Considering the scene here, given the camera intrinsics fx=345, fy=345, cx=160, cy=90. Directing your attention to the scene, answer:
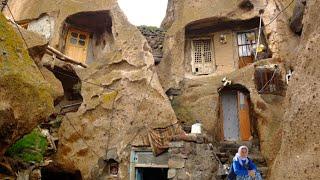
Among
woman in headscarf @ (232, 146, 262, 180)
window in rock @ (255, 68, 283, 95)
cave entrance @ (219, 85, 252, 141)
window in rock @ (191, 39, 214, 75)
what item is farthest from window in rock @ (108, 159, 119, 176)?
window in rock @ (191, 39, 214, 75)

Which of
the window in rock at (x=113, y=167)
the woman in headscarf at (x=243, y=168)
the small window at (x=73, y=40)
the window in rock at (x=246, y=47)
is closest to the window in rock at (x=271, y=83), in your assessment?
the window in rock at (x=246, y=47)

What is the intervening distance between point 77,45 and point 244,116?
9960mm

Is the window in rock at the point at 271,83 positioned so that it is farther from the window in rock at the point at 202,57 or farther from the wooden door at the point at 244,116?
the window in rock at the point at 202,57

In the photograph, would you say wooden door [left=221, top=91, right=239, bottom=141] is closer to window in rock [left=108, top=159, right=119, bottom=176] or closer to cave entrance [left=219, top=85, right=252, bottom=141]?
cave entrance [left=219, top=85, right=252, bottom=141]

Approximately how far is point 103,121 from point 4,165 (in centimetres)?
681

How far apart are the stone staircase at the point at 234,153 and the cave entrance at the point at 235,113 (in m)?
1.64

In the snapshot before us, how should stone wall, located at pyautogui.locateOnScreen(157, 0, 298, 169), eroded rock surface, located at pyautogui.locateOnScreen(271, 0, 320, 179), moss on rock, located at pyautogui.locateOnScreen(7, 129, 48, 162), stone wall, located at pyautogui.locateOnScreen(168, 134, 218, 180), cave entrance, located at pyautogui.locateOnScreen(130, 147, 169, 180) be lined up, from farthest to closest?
stone wall, located at pyautogui.locateOnScreen(157, 0, 298, 169), cave entrance, located at pyautogui.locateOnScreen(130, 147, 169, 180), stone wall, located at pyautogui.locateOnScreen(168, 134, 218, 180), moss on rock, located at pyautogui.locateOnScreen(7, 129, 48, 162), eroded rock surface, located at pyautogui.locateOnScreen(271, 0, 320, 179)

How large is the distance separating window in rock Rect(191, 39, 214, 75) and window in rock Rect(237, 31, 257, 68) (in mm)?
1640

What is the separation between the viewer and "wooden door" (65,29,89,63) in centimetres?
1916

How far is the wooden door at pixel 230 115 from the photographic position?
17.5m

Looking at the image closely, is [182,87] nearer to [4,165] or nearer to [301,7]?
Answer: [301,7]

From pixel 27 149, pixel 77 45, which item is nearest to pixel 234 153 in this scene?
pixel 27 149

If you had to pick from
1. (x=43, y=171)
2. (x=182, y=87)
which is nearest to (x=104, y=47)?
(x=182, y=87)

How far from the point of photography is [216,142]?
15.9 meters
